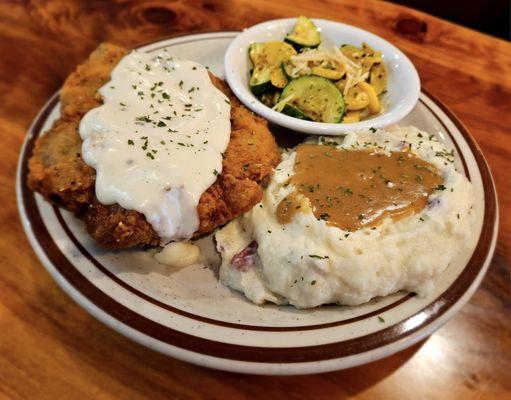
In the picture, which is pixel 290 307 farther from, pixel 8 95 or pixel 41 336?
pixel 8 95

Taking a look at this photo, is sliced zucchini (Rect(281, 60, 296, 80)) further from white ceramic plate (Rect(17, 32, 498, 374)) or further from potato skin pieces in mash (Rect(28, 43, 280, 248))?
white ceramic plate (Rect(17, 32, 498, 374))

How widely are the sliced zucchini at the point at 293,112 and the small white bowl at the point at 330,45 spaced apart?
0.07 meters

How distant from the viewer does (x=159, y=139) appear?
220 cm

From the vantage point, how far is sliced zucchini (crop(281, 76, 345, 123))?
266cm

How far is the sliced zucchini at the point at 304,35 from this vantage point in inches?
119

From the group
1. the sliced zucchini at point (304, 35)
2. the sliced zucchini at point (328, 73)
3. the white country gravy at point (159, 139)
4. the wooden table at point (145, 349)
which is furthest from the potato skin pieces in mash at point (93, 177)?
the sliced zucchini at point (304, 35)

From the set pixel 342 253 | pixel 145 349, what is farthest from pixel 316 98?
pixel 145 349

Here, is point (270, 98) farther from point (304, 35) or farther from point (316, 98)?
point (304, 35)

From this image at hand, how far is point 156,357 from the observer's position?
79.4 inches

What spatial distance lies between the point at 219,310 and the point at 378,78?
182 centimetres

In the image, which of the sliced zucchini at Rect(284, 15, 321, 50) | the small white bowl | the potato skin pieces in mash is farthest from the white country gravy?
the sliced zucchini at Rect(284, 15, 321, 50)

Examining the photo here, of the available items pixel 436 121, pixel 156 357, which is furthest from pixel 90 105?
pixel 436 121

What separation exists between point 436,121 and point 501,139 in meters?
0.48

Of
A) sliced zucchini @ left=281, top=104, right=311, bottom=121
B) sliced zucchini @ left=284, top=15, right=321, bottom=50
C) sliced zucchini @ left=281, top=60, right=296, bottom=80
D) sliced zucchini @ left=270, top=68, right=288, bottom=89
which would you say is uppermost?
sliced zucchini @ left=284, top=15, right=321, bottom=50
